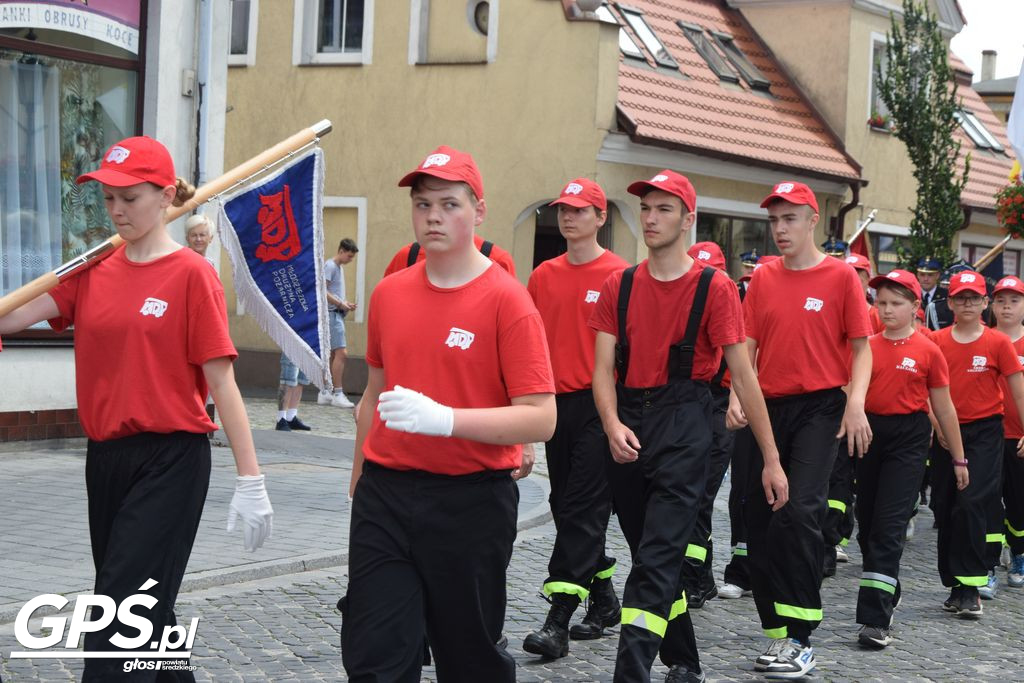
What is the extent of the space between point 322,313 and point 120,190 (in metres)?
3.73

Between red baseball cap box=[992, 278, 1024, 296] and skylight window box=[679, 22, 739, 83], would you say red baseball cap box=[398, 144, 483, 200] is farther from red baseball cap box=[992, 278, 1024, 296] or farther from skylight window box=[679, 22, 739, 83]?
skylight window box=[679, 22, 739, 83]

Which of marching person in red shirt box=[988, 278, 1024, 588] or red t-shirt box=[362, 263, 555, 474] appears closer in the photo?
red t-shirt box=[362, 263, 555, 474]

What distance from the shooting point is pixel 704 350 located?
662 cm

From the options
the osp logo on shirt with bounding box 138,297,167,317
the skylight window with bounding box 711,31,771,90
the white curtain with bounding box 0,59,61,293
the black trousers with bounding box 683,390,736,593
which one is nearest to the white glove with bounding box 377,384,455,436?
the osp logo on shirt with bounding box 138,297,167,317

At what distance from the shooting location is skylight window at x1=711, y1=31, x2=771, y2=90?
28031 millimetres

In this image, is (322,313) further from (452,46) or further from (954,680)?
(452,46)

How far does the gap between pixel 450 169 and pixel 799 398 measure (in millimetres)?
3411

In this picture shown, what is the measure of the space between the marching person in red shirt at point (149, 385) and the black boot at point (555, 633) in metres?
2.48

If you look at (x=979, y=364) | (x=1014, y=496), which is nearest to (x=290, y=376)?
(x=1014, y=496)

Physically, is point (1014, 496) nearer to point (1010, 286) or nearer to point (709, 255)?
point (1010, 286)

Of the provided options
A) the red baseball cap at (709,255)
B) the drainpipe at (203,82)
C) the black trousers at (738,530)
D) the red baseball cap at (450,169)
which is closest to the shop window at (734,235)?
the drainpipe at (203,82)

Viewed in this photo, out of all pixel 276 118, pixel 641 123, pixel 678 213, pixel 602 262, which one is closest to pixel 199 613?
pixel 602 262

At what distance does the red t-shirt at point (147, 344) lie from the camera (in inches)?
198

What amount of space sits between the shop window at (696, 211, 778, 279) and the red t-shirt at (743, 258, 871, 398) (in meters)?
17.0
